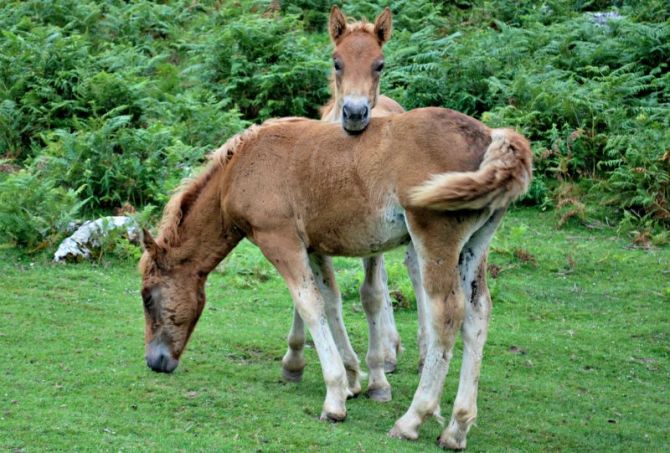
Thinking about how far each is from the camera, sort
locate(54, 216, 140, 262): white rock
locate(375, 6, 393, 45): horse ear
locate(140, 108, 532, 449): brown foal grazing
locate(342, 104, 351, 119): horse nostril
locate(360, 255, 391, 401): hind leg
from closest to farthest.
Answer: locate(140, 108, 532, 449): brown foal grazing, locate(342, 104, 351, 119): horse nostril, locate(360, 255, 391, 401): hind leg, locate(375, 6, 393, 45): horse ear, locate(54, 216, 140, 262): white rock

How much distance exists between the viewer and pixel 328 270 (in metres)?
7.81

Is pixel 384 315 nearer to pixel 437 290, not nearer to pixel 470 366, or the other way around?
pixel 470 366

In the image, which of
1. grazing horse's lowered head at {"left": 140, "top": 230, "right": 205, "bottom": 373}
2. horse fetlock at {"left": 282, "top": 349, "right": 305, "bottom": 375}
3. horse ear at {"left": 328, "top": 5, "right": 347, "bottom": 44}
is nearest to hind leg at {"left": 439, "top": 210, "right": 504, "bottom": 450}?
horse fetlock at {"left": 282, "top": 349, "right": 305, "bottom": 375}

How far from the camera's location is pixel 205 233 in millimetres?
7793

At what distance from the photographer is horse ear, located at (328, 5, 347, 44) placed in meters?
9.67

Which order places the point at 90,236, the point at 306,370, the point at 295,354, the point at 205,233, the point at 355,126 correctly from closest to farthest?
the point at 355,126
the point at 205,233
the point at 295,354
the point at 306,370
the point at 90,236

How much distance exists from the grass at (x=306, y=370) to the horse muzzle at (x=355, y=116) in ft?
7.22

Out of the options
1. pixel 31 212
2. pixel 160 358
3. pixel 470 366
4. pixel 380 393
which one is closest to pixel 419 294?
pixel 380 393

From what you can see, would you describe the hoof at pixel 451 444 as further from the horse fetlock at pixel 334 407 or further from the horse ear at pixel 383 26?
the horse ear at pixel 383 26

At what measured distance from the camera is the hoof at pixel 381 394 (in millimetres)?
7848

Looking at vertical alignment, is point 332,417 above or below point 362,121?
below

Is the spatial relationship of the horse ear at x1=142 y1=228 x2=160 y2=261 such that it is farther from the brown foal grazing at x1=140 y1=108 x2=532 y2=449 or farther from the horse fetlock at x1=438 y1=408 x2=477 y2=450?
the horse fetlock at x1=438 y1=408 x2=477 y2=450

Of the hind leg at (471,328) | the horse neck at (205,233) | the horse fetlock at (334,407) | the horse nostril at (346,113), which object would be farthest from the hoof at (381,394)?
the horse nostril at (346,113)

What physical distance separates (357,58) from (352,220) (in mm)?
2692
